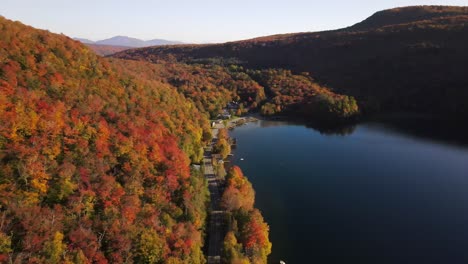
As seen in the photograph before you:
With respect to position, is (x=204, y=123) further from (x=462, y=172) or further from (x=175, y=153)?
(x=462, y=172)

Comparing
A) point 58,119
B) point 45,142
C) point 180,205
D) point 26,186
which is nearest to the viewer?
point 26,186

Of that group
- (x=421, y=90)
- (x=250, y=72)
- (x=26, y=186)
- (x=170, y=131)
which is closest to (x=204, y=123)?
(x=170, y=131)

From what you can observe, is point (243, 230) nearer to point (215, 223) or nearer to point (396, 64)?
point (215, 223)

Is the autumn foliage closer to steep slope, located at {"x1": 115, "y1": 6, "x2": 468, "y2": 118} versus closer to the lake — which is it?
the lake

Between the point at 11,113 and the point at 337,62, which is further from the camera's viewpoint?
the point at 337,62

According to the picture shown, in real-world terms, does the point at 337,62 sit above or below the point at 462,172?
above

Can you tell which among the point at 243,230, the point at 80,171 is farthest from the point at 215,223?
the point at 80,171

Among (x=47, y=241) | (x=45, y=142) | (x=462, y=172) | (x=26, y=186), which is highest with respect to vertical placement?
(x=45, y=142)

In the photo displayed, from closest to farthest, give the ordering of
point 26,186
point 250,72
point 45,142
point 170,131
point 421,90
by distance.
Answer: point 26,186 → point 45,142 → point 170,131 → point 421,90 → point 250,72
